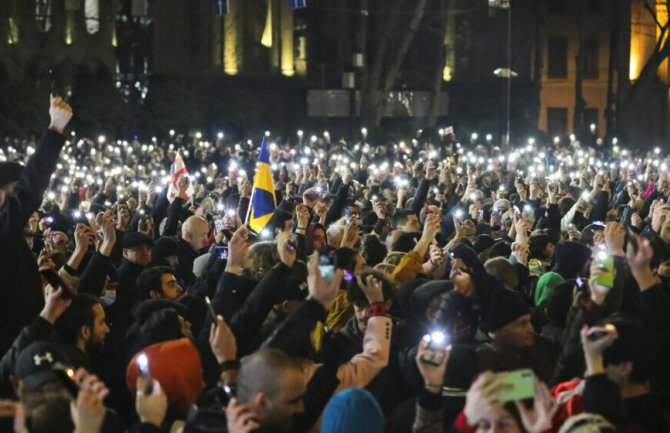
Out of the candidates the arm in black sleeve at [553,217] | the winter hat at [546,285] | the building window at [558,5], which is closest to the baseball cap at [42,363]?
the winter hat at [546,285]

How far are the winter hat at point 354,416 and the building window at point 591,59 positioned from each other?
59.6 m

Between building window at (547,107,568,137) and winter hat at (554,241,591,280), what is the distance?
53307mm

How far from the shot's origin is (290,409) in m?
4.82

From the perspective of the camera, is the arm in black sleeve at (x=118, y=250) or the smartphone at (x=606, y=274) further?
the arm in black sleeve at (x=118, y=250)

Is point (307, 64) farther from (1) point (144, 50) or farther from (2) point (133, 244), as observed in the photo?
(2) point (133, 244)

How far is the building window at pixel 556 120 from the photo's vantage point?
204 feet

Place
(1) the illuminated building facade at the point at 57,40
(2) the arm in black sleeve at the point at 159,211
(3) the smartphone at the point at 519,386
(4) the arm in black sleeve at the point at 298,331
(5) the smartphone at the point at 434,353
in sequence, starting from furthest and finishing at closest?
(1) the illuminated building facade at the point at 57,40, (2) the arm in black sleeve at the point at 159,211, (4) the arm in black sleeve at the point at 298,331, (5) the smartphone at the point at 434,353, (3) the smartphone at the point at 519,386

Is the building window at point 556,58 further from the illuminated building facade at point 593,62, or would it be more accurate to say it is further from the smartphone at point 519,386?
the smartphone at point 519,386

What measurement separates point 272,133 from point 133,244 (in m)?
42.2

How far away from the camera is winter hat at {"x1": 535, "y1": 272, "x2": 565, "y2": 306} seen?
27.0 feet

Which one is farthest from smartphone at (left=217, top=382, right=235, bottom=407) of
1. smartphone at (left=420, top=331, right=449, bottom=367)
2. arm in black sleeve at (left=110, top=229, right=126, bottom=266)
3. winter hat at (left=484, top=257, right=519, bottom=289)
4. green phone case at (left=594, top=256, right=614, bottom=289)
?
arm in black sleeve at (left=110, top=229, right=126, bottom=266)

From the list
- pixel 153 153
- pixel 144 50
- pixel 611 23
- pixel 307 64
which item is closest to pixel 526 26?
pixel 611 23

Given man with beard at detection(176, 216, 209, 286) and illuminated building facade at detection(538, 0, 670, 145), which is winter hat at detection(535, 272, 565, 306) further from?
illuminated building facade at detection(538, 0, 670, 145)

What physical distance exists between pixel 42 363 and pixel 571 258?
4848 millimetres
